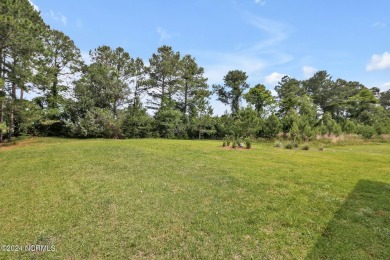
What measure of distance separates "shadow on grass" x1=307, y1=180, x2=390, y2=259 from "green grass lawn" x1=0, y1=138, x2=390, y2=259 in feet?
0.04

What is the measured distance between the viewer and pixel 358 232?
3.21 metres

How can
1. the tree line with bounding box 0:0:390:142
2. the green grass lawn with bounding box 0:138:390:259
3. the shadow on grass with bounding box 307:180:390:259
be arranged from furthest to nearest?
the tree line with bounding box 0:0:390:142 → the green grass lawn with bounding box 0:138:390:259 → the shadow on grass with bounding box 307:180:390:259

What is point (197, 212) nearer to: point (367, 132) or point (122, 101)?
point (122, 101)

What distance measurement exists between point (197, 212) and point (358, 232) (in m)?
2.38

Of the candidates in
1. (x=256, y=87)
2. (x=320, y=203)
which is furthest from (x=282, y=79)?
(x=320, y=203)

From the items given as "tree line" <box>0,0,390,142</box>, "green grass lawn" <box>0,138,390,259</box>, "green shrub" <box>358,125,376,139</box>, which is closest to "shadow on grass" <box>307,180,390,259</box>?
"green grass lawn" <box>0,138,390,259</box>

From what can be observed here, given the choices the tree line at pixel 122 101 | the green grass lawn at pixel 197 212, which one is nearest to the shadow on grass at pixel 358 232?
the green grass lawn at pixel 197 212

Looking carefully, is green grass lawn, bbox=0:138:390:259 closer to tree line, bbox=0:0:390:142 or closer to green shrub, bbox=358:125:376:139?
tree line, bbox=0:0:390:142

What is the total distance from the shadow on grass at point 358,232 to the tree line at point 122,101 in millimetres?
14066

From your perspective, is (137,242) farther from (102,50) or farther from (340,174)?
(102,50)

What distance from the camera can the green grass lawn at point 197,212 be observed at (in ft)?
9.66

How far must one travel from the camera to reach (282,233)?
3252mm

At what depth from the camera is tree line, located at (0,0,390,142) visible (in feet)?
46.8

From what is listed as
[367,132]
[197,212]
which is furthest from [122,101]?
[367,132]
